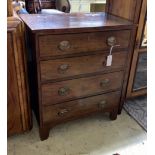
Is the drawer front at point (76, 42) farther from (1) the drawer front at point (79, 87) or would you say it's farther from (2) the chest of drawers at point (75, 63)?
(1) the drawer front at point (79, 87)

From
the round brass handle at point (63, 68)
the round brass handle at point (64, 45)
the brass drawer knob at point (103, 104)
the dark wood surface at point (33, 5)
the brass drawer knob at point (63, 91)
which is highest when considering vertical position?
the dark wood surface at point (33, 5)

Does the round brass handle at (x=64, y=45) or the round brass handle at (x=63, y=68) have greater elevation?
the round brass handle at (x=64, y=45)

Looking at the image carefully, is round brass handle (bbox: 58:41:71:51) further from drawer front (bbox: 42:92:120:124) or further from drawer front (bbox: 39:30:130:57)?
drawer front (bbox: 42:92:120:124)

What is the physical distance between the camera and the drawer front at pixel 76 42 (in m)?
1.11

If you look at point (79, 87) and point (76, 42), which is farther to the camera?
point (79, 87)

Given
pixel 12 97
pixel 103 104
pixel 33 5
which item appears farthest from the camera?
pixel 33 5

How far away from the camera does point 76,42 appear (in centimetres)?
118

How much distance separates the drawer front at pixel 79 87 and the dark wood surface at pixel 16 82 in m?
0.15

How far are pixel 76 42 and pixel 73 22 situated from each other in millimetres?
170

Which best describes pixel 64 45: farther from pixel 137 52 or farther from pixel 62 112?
pixel 137 52

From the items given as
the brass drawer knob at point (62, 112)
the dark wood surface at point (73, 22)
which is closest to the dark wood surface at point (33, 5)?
the dark wood surface at point (73, 22)

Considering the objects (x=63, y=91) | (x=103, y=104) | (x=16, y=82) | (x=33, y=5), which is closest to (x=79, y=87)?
(x=63, y=91)

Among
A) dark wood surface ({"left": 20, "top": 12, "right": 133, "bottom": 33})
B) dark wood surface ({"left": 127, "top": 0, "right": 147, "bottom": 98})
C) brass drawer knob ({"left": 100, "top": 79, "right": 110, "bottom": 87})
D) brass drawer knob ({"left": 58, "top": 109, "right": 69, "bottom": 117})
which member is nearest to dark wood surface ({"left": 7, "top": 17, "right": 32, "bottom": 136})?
dark wood surface ({"left": 20, "top": 12, "right": 133, "bottom": 33})
